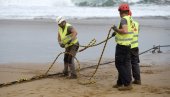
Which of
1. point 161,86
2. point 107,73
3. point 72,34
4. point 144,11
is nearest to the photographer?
point 161,86

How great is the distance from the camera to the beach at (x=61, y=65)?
868 cm

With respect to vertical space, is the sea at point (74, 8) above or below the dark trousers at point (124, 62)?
above

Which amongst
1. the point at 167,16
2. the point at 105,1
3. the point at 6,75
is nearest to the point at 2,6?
the point at 105,1

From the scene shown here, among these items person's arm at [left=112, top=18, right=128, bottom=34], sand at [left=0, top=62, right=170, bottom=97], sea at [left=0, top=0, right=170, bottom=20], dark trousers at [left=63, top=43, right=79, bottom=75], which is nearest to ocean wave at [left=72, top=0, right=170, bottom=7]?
sea at [left=0, top=0, right=170, bottom=20]

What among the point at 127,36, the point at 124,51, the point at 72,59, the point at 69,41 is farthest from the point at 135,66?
the point at 69,41

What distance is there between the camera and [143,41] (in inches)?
656

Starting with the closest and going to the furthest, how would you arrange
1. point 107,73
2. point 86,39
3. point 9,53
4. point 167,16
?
1. point 107,73
2. point 9,53
3. point 86,39
4. point 167,16

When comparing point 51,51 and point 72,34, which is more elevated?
point 72,34

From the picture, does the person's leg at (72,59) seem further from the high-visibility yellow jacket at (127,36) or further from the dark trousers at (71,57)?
the high-visibility yellow jacket at (127,36)

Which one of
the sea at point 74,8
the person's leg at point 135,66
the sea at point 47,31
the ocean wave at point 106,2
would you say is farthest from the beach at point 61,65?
the ocean wave at point 106,2

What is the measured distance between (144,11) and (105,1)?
670 cm

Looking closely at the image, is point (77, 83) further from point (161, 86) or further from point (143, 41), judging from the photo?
point (143, 41)

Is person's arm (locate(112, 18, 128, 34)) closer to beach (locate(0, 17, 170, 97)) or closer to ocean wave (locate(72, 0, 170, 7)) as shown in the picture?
beach (locate(0, 17, 170, 97))

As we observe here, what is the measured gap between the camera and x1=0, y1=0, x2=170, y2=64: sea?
13.6 meters
